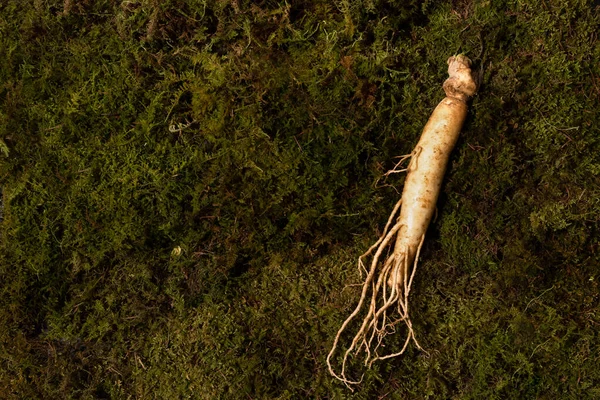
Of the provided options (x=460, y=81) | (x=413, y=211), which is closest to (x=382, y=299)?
(x=413, y=211)

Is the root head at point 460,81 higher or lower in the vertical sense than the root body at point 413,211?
higher

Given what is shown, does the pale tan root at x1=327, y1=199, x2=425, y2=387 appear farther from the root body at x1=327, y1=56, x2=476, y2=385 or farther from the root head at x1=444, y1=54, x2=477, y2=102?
the root head at x1=444, y1=54, x2=477, y2=102

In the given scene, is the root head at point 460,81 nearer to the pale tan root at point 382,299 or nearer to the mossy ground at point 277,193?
the mossy ground at point 277,193

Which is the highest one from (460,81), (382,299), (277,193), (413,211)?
Result: (460,81)


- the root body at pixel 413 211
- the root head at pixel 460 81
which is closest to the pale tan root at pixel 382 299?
the root body at pixel 413 211

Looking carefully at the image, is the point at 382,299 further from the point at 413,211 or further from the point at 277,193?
the point at 277,193

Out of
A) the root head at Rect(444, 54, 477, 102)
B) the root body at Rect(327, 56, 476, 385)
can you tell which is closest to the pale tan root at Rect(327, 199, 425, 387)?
the root body at Rect(327, 56, 476, 385)
